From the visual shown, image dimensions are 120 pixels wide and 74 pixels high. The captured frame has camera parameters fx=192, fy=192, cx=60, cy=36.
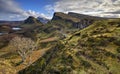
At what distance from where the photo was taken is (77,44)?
3744 cm

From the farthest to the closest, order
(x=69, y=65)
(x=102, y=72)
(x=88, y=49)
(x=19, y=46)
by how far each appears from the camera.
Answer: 1. (x=19, y=46)
2. (x=88, y=49)
3. (x=69, y=65)
4. (x=102, y=72)

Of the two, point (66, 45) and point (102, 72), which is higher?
point (66, 45)

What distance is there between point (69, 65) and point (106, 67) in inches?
226

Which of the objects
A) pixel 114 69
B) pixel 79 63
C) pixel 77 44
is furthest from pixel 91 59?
pixel 77 44

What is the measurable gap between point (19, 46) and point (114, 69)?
62653 mm

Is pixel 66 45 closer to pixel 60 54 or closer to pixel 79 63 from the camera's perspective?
pixel 60 54

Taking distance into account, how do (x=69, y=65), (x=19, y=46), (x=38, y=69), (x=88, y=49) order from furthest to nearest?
(x=19, y=46)
(x=38, y=69)
(x=88, y=49)
(x=69, y=65)

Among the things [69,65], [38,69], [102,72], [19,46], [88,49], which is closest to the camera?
[102,72]

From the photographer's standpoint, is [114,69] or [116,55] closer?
[114,69]

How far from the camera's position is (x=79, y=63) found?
1201 inches

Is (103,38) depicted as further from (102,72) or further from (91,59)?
(102,72)

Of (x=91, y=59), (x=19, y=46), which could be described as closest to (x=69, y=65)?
(x=91, y=59)

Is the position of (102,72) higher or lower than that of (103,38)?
Result: lower

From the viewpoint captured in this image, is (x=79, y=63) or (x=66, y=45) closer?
(x=79, y=63)
